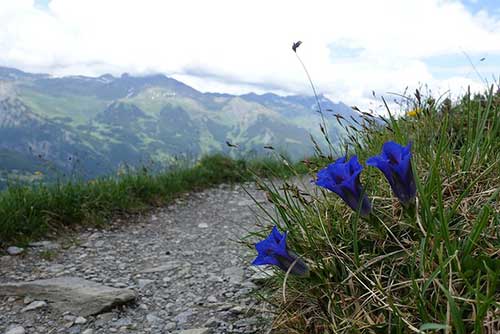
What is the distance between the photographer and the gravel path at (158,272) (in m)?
3.19

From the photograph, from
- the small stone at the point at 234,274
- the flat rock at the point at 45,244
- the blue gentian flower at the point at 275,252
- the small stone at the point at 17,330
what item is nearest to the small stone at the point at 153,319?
the small stone at the point at 234,274

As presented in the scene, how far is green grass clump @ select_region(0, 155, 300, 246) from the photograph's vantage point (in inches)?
194

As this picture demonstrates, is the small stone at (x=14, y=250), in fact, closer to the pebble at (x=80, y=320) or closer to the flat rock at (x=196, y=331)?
the pebble at (x=80, y=320)

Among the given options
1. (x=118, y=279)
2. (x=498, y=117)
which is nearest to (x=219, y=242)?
(x=118, y=279)

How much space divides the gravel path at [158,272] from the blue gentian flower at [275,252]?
80cm

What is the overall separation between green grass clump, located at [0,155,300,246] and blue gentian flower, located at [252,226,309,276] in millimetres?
1659

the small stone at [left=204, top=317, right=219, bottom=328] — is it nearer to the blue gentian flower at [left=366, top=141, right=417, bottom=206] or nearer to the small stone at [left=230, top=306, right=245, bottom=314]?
the small stone at [left=230, top=306, right=245, bottom=314]

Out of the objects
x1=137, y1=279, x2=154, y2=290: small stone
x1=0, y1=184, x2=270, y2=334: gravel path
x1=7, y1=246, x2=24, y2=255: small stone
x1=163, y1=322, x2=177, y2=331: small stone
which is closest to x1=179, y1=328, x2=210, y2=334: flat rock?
x1=0, y1=184, x2=270, y2=334: gravel path

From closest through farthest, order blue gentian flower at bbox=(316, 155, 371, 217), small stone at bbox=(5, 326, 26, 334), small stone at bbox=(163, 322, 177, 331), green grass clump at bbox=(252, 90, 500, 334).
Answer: green grass clump at bbox=(252, 90, 500, 334)
blue gentian flower at bbox=(316, 155, 371, 217)
small stone at bbox=(163, 322, 177, 331)
small stone at bbox=(5, 326, 26, 334)

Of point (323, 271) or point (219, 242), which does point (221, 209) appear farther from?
point (323, 271)

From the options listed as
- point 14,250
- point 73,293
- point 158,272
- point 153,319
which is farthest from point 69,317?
point 14,250

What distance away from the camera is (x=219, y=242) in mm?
5352

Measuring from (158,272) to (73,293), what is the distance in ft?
2.96

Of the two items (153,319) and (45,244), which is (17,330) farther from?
(45,244)
